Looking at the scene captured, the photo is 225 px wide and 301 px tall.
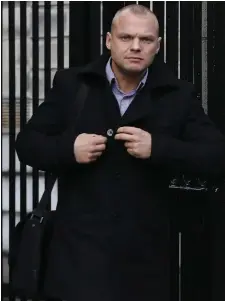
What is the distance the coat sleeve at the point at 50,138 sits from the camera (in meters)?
2.91

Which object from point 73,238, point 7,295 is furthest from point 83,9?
point 7,295

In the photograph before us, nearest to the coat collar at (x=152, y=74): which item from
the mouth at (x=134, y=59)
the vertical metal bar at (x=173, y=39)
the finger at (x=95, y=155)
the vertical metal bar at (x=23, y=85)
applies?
the mouth at (x=134, y=59)

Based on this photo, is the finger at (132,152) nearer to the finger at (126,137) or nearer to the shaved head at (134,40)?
the finger at (126,137)

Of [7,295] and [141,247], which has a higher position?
[141,247]

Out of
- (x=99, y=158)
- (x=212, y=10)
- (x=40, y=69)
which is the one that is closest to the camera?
(x=99, y=158)

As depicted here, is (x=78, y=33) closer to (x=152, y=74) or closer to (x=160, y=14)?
Answer: (x=160, y=14)

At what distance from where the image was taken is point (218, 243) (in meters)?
3.86

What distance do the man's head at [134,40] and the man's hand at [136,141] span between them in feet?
0.90

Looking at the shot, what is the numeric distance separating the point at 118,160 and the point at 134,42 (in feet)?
1.66

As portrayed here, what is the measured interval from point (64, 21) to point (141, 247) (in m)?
1.63

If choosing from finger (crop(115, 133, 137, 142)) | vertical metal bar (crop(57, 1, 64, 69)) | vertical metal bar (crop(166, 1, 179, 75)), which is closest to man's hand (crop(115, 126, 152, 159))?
finger (crop(115, 133, 137, 142))

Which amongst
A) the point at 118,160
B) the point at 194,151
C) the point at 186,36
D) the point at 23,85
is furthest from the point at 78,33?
the point at 194,151

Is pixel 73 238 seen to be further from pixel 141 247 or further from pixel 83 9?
pixel 83 9

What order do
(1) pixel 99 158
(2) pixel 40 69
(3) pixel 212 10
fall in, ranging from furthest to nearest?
(2) pixel 40 69 < (3) pixel 212 10 < (1) pixel 99 158
